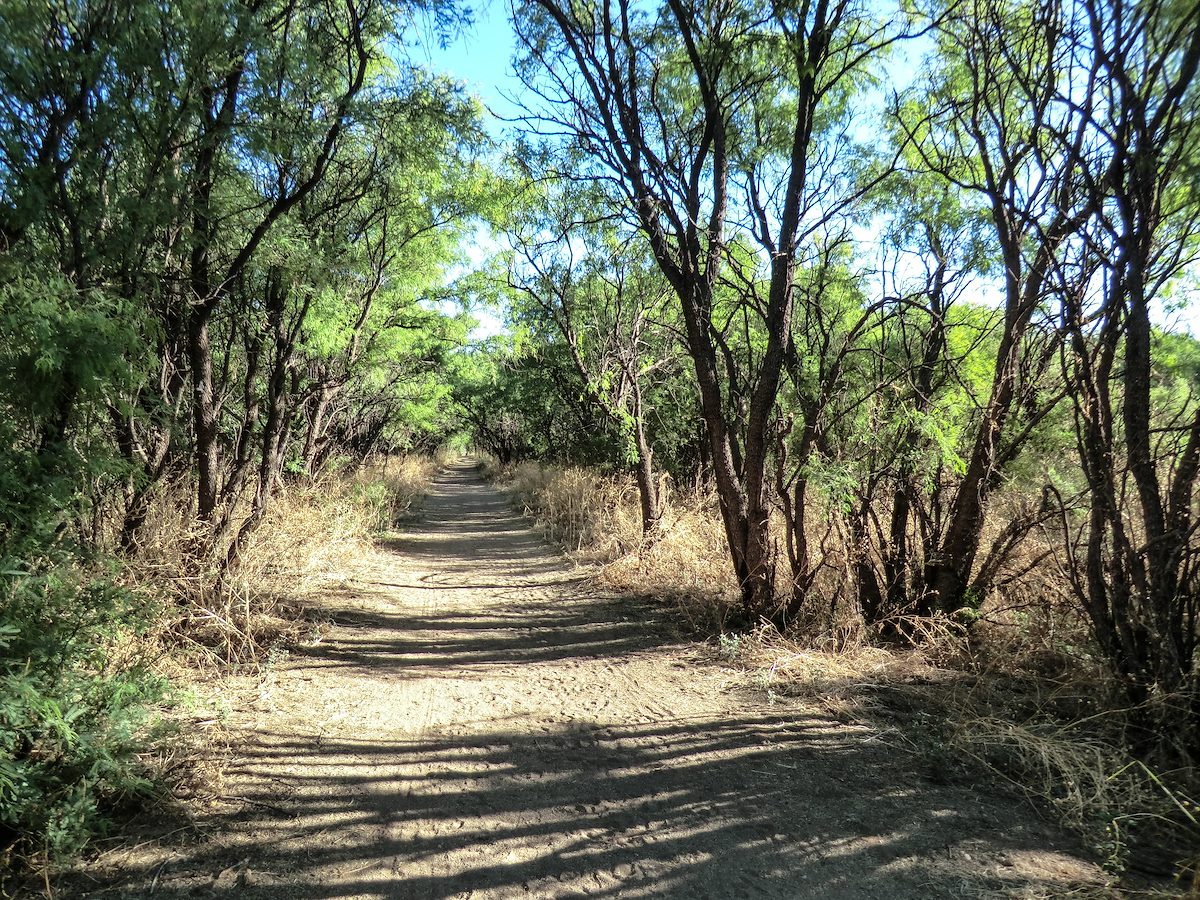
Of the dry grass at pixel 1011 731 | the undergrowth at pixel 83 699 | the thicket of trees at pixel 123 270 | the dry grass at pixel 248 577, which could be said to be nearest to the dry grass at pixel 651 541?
the dry grass at pixel 1011 731

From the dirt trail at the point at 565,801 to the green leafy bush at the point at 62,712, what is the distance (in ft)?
0.99

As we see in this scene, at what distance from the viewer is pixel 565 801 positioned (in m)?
3.23

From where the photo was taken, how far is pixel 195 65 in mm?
3623

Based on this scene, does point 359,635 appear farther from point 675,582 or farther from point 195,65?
point 195,65

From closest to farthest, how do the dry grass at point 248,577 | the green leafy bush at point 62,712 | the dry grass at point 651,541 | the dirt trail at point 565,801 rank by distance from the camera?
the green leafy bush at point 62,712 → the dirt trail at point 565,801 → the dry grass at point 248,577 → the dry grass at point 651,541

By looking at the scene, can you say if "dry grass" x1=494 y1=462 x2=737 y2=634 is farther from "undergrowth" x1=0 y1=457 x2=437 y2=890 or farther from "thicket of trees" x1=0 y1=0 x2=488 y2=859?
"thicket of trees" x1=0 y1=0 x2=488 y2=859

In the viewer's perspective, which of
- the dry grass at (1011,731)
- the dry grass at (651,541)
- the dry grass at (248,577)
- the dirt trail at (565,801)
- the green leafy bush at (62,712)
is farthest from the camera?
the dry grass at (651,541)

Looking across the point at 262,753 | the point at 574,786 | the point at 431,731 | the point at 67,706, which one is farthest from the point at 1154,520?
the point at 67,706


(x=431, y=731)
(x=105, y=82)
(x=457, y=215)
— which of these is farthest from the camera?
(x=457, y=215)

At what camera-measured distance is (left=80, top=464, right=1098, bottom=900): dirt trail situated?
2562mm

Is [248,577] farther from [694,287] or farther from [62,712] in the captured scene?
[694,287]

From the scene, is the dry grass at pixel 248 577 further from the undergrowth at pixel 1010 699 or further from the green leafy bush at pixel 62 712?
the undergrowth at pixel 1010 699

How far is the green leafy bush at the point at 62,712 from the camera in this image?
2.45 metres

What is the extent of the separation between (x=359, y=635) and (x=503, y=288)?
27.5 ft
